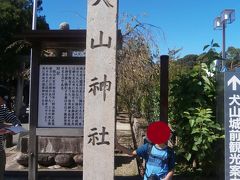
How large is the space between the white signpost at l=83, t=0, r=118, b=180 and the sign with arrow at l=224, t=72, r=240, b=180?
1386mm

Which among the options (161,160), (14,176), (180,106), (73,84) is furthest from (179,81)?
(14,176)

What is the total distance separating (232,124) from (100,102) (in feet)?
5.33

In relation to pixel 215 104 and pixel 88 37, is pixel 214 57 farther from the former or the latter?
pixel 88 37

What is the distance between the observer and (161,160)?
4.64m

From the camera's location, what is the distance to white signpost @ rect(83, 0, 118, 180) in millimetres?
5273

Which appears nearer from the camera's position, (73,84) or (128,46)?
(73,84)

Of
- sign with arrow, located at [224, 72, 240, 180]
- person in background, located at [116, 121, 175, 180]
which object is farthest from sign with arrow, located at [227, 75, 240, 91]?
person in background, located at [116, 121, 175, 180]

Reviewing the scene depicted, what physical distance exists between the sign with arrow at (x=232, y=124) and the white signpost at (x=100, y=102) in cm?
139

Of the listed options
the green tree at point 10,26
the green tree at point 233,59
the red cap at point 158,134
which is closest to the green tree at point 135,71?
the green tree at point 233,59

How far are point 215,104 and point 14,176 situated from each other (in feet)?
13.0

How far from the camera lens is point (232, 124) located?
A: 514 centimetres

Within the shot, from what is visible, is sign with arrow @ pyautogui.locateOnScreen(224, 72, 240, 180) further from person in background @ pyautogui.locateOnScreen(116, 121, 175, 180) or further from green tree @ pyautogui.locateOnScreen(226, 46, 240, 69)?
green tree @ pyautogui.locateOnScreen(226, 46, 240, 69)

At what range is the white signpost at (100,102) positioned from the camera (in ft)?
17.3

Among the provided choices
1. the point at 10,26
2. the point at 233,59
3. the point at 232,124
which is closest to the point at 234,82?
the point at 232,124
